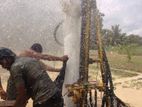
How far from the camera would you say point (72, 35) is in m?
8.81

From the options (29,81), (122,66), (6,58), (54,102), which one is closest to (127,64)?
(122,66)

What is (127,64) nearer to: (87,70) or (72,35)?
→ (72,35)

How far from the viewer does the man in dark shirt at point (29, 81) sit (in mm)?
5727

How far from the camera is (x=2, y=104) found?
582 cm

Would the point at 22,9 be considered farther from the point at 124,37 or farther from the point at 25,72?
the point at 124,37

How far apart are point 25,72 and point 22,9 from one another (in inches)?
Answer: 1059

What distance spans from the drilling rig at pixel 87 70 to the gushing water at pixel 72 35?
105 millimetres

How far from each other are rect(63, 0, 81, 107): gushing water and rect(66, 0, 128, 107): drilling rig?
105 mm

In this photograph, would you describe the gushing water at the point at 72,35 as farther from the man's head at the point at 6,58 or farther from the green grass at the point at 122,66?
the green grass at the point at 122,66

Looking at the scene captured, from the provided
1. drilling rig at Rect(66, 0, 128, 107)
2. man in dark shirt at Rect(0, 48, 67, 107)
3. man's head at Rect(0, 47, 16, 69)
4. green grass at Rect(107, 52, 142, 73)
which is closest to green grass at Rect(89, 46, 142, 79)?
green grass at Rect(107, 52, 142, 73)

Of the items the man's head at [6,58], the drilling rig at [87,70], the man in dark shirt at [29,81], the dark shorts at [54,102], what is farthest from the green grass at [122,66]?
the man's head at [6,58]

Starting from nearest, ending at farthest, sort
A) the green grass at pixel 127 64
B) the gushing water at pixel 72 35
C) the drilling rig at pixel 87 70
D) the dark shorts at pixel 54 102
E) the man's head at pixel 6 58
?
the man's head at pixel 6 58
the dark shorts at pixel 54 102
the drilling rig at pixel 87 70
the gushing water at pixel 72 35
the green grass at pixel 127 64

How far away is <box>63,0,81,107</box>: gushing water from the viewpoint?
8.80 metres

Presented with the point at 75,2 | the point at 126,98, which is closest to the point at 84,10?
the point at 75,2
